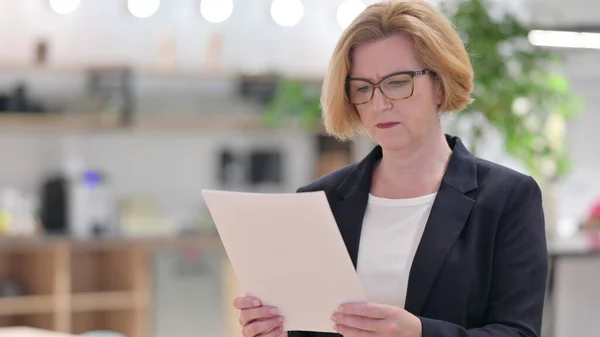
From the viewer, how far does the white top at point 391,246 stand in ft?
5.63

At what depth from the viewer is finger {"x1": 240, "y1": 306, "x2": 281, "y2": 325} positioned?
1667mm

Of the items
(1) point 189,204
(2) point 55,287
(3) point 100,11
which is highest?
(3) point 100,11

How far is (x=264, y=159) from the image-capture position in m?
7.64

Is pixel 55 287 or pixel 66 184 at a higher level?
pixel 66 184

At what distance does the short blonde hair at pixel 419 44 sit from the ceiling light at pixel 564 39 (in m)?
5.05

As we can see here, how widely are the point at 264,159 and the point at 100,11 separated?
1630mm

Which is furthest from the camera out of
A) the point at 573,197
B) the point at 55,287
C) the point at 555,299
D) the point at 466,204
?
the point at 573,197

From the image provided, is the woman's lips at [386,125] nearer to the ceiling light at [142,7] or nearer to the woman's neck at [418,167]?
the woman's neck at [418,167]

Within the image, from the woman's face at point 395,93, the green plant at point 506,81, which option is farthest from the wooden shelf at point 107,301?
the woman's face at point 395,93

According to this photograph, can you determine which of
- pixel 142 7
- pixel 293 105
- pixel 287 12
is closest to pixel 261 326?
pixel 293 105

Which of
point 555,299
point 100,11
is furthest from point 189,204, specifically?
point 555,299

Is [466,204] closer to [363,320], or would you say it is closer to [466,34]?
[363,320]

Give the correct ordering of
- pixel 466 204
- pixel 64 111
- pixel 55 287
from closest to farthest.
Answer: pixel 466 204
pixel 55 287
pixel 64 111

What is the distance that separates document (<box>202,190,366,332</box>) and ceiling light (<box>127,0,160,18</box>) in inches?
236
